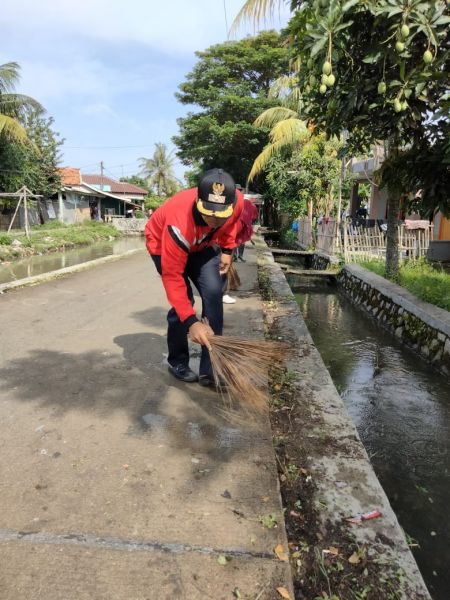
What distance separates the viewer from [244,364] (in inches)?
115

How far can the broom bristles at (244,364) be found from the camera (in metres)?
2.90

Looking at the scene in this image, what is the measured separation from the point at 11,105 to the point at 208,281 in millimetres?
17849

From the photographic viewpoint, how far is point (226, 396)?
10.6 feet

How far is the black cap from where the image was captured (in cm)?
268

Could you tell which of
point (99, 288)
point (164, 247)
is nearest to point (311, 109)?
point (164, 247)

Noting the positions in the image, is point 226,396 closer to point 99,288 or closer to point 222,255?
point 222,255

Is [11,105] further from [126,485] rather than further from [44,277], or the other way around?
[126,485]

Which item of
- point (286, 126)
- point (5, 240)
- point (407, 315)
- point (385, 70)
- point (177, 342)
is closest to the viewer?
point (385, 70)

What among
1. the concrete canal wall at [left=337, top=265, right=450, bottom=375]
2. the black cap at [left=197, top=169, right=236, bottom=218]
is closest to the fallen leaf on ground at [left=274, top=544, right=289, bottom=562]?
the black cap at [left=197, top=169, right=236, bottom=218]

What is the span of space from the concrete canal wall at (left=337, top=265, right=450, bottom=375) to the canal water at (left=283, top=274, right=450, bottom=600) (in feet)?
0.47

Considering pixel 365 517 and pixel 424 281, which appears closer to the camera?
pixel 365 517

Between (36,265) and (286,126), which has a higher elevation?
(286,126)

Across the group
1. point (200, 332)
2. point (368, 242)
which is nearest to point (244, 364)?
point (200, 332)

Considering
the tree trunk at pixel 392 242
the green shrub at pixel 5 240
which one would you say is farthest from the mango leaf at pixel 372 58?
the green shrub at pixel 5 240
